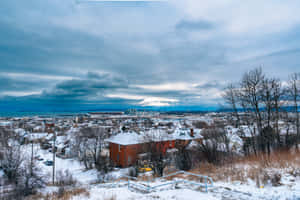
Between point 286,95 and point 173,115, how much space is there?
181141 millimetres

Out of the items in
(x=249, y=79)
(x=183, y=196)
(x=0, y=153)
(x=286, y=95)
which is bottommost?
(x=0, y=153)

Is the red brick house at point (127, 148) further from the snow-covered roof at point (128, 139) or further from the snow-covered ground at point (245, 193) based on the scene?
the snow-covered ground at point (245, 193)

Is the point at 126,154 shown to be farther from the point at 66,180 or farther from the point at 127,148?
the point at 66,180

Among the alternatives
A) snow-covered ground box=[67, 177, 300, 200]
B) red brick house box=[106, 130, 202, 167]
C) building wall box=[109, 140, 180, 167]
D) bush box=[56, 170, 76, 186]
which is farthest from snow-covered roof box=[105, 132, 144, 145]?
snow-covered ground box=[67, 177, 300, 200]

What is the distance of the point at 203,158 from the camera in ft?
64.9

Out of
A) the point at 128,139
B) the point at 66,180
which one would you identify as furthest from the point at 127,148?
the point at 66,180

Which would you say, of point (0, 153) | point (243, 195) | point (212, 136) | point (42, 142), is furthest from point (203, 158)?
point (42, 142)

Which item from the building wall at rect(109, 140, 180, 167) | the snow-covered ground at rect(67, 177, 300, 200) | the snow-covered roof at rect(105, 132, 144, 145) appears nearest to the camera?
the snow-covered ground at rect(67, 177, 300, 200)

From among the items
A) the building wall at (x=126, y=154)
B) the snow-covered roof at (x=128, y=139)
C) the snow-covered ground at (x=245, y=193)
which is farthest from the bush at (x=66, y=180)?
the snow-covered roof at (x=128, y=139)

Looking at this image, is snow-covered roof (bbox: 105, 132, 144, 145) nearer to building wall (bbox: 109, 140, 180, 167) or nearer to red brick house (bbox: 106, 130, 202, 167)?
red brick house (bbox: 106, 130, 202, 167)

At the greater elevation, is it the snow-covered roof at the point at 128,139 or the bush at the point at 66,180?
the snow-covered roof at the point at 128,139

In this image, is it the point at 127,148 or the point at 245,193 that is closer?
the point at 245,193

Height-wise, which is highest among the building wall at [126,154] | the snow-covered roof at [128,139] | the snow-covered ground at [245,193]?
the snow-covered ground at [245,193]

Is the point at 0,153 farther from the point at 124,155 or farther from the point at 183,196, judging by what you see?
the point at 183,196
